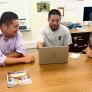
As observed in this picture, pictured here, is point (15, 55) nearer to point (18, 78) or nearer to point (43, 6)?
point (18, 78)

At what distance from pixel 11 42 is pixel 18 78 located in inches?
27.2


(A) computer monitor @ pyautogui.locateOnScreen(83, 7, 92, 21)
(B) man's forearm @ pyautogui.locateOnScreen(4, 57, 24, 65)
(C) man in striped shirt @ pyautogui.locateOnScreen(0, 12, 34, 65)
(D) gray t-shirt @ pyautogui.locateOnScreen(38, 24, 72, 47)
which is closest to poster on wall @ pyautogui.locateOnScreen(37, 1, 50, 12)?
(A) computer monitor @ pyautogui.locateOnScreen(83, 7, 92, 21)

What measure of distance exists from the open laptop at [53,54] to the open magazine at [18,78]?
27 cm

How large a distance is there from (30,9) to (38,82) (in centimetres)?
255

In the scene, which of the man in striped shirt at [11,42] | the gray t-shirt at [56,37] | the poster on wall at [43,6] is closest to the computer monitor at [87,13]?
the poster on wall at [43,6]

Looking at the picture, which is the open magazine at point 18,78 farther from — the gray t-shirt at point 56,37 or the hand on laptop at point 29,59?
the gray t-shirt at point 56,37

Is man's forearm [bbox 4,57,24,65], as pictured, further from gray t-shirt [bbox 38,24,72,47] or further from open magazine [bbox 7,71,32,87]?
gray t-shirt [bbox 38,24,72,47]

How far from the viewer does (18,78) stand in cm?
194

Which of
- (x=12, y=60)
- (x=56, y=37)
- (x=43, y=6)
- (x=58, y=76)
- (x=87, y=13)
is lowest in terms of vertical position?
(x=58, y=76)

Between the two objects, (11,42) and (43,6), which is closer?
(11,42)

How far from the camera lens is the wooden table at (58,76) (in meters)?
1.79

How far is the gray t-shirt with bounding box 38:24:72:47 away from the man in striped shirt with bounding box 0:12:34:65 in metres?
0.66

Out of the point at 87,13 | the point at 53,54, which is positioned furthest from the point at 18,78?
the point at 87,13

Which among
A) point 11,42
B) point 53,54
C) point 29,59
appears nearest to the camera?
point 53,54
